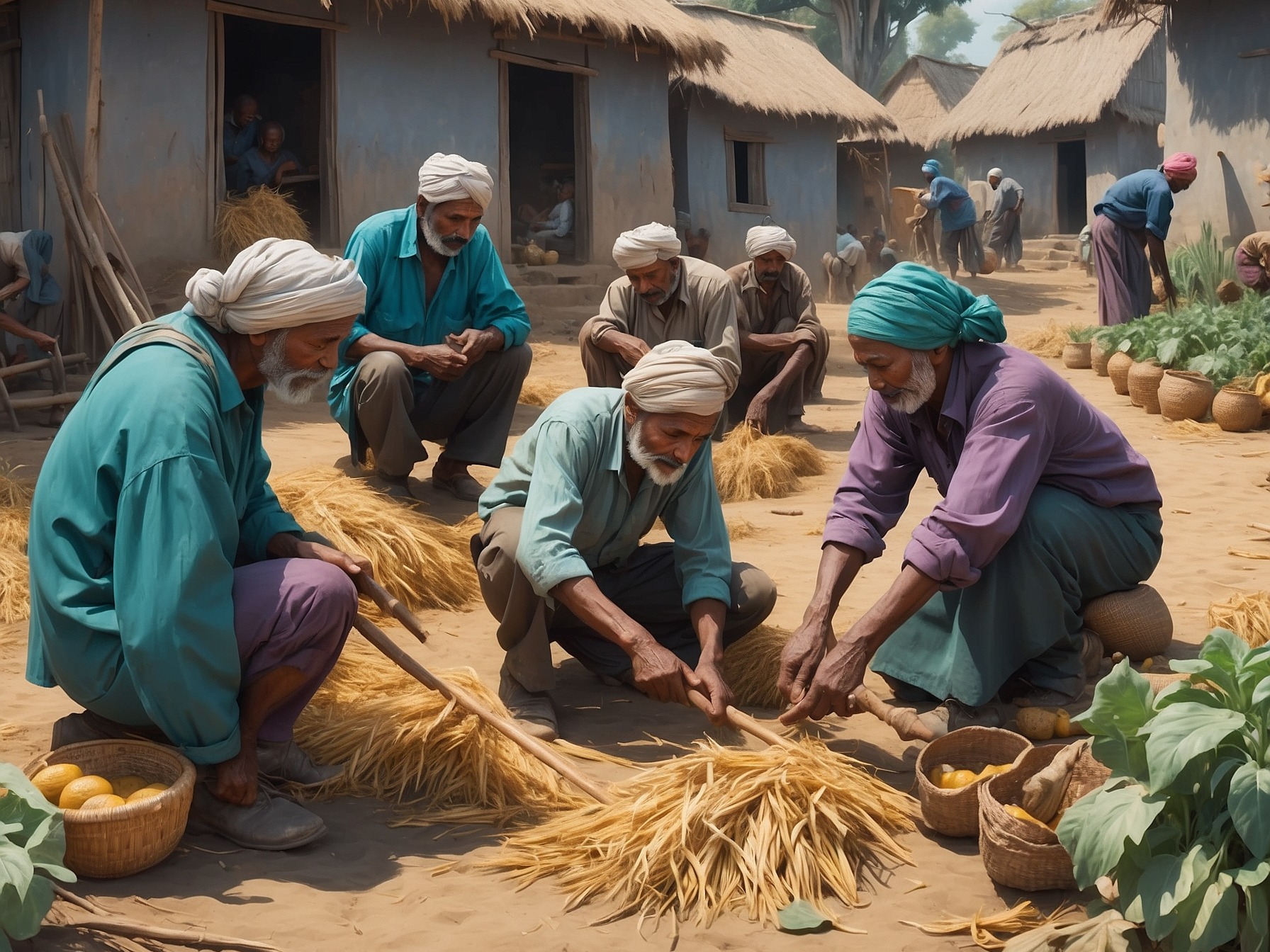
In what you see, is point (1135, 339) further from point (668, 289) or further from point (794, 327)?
point (668, 289)

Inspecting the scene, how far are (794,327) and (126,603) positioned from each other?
17.2ft

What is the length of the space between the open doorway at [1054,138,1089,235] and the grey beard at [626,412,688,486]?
63.5 ft

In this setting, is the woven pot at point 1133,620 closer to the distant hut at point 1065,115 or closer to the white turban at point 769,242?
the white turban at point 769,242

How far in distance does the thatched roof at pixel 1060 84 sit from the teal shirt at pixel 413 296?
54.3 ft

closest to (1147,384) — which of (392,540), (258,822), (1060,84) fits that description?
(392,540)

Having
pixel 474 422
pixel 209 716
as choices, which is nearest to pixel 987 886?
pixel 209 716

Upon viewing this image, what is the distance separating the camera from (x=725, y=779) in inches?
114

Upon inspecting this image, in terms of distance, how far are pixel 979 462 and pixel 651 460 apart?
0.85 metres

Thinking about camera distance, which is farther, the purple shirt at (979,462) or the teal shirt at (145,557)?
the purple shirt at (979,462)

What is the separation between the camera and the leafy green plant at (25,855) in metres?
2.10

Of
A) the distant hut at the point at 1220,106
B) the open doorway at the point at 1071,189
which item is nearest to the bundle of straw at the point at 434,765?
the distant hut at the point at 1220,106

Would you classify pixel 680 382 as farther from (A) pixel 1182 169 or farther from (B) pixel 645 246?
(A) pixel 1182 169

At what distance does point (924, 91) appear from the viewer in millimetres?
25391

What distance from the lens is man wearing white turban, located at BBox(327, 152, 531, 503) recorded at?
5.29m
